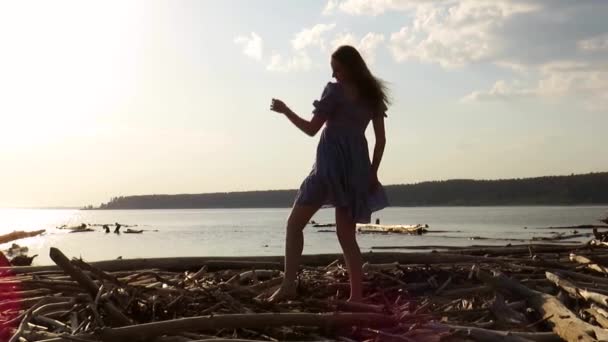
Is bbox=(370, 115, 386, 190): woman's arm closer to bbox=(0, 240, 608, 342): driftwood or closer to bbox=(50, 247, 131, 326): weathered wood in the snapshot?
bbox=(0, 240, 608, 342): driftwood

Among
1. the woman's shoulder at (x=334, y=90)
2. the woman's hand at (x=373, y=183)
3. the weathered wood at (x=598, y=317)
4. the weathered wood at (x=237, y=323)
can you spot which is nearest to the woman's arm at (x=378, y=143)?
the woman's hand at (x=373, y=183)

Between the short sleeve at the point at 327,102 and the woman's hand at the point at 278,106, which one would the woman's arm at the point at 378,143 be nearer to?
the short sleeve at the point at 327,102

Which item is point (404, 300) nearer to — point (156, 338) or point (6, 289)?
point (156, 338)

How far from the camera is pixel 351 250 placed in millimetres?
5668

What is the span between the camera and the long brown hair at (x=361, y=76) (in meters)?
5.72

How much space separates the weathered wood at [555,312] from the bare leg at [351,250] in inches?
41.0

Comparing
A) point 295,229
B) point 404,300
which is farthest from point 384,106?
point 404,300

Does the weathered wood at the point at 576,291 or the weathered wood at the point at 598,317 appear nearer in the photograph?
the weathered wood at the point at 598,317

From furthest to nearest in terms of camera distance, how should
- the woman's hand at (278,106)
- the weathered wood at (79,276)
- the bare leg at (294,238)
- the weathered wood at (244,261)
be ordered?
the weathered wood at (244,261)
the bare leg at (294,238)
the woman's hand at (278,106)
the weathered wood at (79,276)

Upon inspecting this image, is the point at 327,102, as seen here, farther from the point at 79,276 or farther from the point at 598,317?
the point at 598,317

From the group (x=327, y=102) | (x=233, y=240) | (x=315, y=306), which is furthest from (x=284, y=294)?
(x=233, y=240)

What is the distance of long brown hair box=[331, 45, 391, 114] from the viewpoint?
5.72m

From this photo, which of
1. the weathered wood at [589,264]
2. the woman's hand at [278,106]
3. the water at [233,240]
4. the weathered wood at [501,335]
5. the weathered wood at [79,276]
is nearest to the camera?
the weathered wood at [501,335]

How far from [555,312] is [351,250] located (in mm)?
1551
